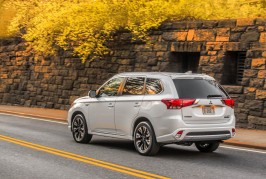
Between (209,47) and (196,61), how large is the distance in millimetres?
1383

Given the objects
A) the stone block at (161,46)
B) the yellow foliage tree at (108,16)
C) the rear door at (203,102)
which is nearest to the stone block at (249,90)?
the yellow foliage tree at (108,16)

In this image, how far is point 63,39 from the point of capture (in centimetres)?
2247

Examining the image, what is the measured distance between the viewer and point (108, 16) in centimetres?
2095

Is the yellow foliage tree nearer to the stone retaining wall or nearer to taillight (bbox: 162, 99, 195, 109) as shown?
the stone retaining wall

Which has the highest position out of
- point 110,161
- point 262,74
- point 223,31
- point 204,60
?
point 223,31

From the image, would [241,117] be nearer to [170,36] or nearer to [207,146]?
[170,36]

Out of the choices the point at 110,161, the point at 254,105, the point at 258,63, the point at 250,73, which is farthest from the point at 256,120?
the point at 110,161

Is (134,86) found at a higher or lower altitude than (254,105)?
higher

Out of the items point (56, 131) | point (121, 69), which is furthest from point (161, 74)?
point (121, 69)

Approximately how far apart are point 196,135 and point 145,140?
1.12 metres

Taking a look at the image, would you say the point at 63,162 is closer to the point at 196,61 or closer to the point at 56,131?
the point at 56,131

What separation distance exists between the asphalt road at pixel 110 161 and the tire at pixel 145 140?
0.59 feet

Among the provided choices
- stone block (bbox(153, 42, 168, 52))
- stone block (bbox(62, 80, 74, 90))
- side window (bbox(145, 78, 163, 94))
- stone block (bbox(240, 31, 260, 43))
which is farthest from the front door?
stone block (bbox(62, 80, 74, 90))

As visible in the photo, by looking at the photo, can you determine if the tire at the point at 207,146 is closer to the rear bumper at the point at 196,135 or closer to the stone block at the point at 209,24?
the rear bumper at the point at 196,135
